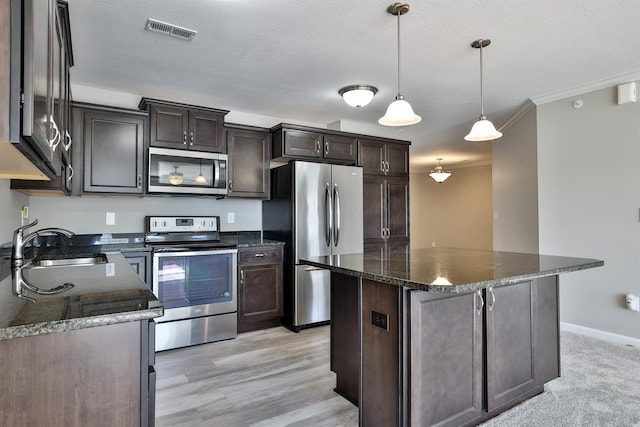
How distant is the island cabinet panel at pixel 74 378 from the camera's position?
1.01m

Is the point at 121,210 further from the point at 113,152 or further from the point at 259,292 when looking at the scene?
the point at 259,292

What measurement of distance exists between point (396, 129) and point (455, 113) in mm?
958

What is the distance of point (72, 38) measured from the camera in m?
2.53

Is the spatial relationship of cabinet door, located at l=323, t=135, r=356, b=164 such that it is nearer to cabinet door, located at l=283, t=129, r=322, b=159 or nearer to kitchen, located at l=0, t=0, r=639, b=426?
cabinet door, located at l=283, t=129, r=322, b=159

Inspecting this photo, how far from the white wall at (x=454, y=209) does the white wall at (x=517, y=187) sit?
386 centimetres

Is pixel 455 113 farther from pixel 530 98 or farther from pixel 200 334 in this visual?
pixel 200 334

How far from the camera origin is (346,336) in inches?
87.8

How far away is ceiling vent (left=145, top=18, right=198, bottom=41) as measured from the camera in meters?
2.35

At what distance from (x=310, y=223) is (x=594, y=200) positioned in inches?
110

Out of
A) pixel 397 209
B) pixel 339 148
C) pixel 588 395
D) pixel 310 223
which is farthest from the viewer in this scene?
pixel 397 209

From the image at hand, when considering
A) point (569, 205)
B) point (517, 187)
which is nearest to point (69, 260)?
point (569, 205)

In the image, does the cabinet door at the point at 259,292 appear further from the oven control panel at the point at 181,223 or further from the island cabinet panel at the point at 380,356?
the island cabinet panel at the point at 380,356

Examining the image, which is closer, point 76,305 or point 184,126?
point 76,305

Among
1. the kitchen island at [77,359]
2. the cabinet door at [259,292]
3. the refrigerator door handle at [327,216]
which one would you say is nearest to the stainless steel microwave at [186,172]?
the cabinet door at [259,292]
